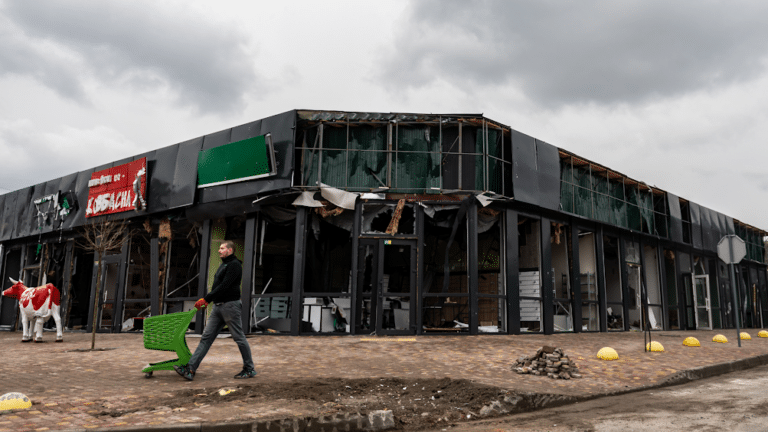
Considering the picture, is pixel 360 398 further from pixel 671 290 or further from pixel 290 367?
pixel 671 290

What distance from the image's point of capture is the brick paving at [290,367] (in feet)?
18.7

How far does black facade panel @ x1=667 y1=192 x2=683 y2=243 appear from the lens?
24.3 m

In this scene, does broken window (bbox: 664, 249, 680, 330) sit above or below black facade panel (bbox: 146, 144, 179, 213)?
below

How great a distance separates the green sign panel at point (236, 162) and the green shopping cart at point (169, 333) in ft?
27.7

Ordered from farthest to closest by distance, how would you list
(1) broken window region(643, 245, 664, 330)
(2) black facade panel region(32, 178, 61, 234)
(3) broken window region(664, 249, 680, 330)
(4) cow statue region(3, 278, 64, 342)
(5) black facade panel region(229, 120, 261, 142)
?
1. (3) broken window region(664, 249, 680, 330)
2. (1) broken window region(643, 245, 664, 330)
3. (2) black facade panel region(32, 178, 61, 234)
4. (5) black facade panel region(229, 120, 261, 142)
5. (4) cow statue region(3, 278, 64, 342)

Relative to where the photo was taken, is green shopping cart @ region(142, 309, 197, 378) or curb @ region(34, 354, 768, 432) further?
green shopping cart @ region(142, 309, 197, 378)

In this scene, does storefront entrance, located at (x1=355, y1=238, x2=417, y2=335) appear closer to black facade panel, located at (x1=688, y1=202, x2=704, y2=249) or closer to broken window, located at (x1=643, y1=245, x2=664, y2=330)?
broken window, located at (x1=643, y1=245, x2=664, y2=330)

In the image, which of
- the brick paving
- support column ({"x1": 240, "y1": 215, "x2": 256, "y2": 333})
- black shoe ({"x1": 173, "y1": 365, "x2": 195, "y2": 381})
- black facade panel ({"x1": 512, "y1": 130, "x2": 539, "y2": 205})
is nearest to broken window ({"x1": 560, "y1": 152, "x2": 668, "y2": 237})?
black facade panel ({"x1": 512, "y1": 130, "x2": 539, "y2": 205})

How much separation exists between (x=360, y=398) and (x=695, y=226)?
25070 mm

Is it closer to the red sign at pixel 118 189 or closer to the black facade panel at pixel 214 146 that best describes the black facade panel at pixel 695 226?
the black facade panel at pixel 214 146

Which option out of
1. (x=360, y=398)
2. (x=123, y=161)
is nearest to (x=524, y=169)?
(x=360, y=398)

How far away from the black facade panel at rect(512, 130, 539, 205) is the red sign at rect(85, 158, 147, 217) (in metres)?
12.8

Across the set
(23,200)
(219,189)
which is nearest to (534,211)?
(219,189)

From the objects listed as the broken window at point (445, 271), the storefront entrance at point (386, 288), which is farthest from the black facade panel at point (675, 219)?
the storefront entrance at point (386, 288)
